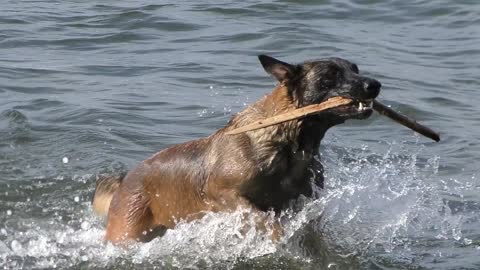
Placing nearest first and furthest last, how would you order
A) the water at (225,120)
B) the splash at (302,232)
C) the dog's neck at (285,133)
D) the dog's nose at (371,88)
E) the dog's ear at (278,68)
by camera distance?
1. the dog's nose at (371,88)
2. the dog's ear at (278,68)
3. the dog's neck at (285,133)
4. the splash at (302,232)
5. the water at (225,120)

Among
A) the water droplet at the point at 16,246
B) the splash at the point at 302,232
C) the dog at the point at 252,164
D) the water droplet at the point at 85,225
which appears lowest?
the water droplet at the point at 85,225

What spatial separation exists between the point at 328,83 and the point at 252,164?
32.0 inches

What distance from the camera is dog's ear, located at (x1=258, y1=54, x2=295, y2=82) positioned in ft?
24.1

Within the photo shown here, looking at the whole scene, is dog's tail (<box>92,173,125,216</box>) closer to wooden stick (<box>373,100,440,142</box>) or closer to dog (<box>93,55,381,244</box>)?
dog (<box>93,55,381,244</box>)

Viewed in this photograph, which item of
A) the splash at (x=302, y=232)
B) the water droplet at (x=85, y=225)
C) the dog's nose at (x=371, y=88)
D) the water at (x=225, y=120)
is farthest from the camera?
the water droplet at (x=85, y=225)

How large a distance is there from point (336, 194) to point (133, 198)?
1602mm

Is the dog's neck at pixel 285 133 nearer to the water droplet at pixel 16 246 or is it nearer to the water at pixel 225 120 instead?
the water at pixel 225 120

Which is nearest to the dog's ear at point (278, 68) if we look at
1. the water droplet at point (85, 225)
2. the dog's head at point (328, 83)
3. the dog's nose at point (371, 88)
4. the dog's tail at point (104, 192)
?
the dog's head at point (328, 83)

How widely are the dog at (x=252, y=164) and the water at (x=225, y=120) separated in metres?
0.17

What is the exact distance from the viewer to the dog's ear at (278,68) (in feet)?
24.1

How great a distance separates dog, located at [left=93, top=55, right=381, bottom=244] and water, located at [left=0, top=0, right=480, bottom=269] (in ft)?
0.56

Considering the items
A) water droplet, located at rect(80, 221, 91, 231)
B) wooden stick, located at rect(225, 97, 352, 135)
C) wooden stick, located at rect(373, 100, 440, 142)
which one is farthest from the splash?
wooden stick, located at rect(373, 100, 440, 142)

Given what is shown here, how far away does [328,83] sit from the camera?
7.41 metres

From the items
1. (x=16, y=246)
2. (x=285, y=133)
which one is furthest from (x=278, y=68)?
(x=16, y=246)
